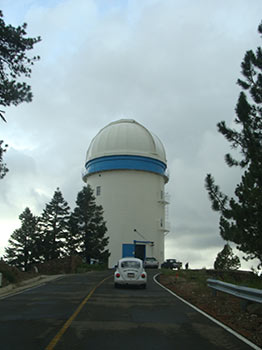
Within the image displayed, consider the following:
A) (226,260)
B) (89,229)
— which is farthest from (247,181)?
(89,229)

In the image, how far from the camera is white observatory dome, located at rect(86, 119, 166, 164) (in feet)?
185

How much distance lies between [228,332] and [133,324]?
7.32ft

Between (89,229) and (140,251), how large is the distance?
10.5 m

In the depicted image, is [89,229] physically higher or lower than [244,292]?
higher

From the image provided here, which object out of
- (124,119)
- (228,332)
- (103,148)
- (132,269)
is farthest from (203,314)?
(124,119)

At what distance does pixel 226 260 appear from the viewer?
3319cm

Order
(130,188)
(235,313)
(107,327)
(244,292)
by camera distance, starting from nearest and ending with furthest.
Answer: (107,327) < (244,292) < (235,313) < (130,188)

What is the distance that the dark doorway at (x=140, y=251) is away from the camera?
2114 inches

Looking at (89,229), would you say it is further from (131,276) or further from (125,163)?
(131,276)

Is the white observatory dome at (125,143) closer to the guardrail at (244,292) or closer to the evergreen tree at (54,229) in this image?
the evergreen tree at (54,229)

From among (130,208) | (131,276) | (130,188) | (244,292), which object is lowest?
(244,292)

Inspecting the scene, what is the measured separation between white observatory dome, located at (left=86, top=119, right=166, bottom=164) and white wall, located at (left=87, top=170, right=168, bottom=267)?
2814mm

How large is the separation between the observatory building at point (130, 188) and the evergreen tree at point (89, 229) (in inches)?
266

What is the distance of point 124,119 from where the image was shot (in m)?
62.5
